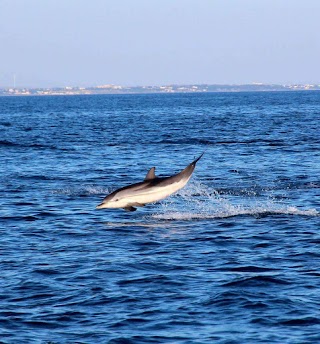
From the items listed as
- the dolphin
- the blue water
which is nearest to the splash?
the blue water

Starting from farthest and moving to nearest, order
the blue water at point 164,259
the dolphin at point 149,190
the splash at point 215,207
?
the splash at point 215,207 < the dolphin at point 149,190 < the blue water at point 164,259

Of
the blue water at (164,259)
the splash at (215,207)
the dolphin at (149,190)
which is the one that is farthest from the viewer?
the splash at (215,207)

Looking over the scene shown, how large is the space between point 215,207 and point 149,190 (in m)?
5.61

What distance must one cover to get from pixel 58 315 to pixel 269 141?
45.0 m

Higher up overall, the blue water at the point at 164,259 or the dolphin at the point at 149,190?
the dolphin at the point at 149,190

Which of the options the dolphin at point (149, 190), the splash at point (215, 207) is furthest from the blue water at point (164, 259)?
the dolphin at point (149, 190)

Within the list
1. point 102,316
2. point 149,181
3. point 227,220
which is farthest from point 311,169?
point 102,316

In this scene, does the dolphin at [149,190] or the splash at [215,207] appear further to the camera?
the splash at [215,207]

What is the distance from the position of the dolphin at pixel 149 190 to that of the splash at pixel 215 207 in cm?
282

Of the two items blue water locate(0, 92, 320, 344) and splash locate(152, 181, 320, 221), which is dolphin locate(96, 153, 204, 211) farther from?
splash locate(152, 181, 320, 221)

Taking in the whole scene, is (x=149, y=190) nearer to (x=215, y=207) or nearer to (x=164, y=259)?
(x=164, y=259)

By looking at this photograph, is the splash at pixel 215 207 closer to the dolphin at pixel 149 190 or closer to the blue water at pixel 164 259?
the blue water at pixel 164 259

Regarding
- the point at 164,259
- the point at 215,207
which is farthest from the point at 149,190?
the point at 215,207

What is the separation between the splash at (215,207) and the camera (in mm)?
25359
